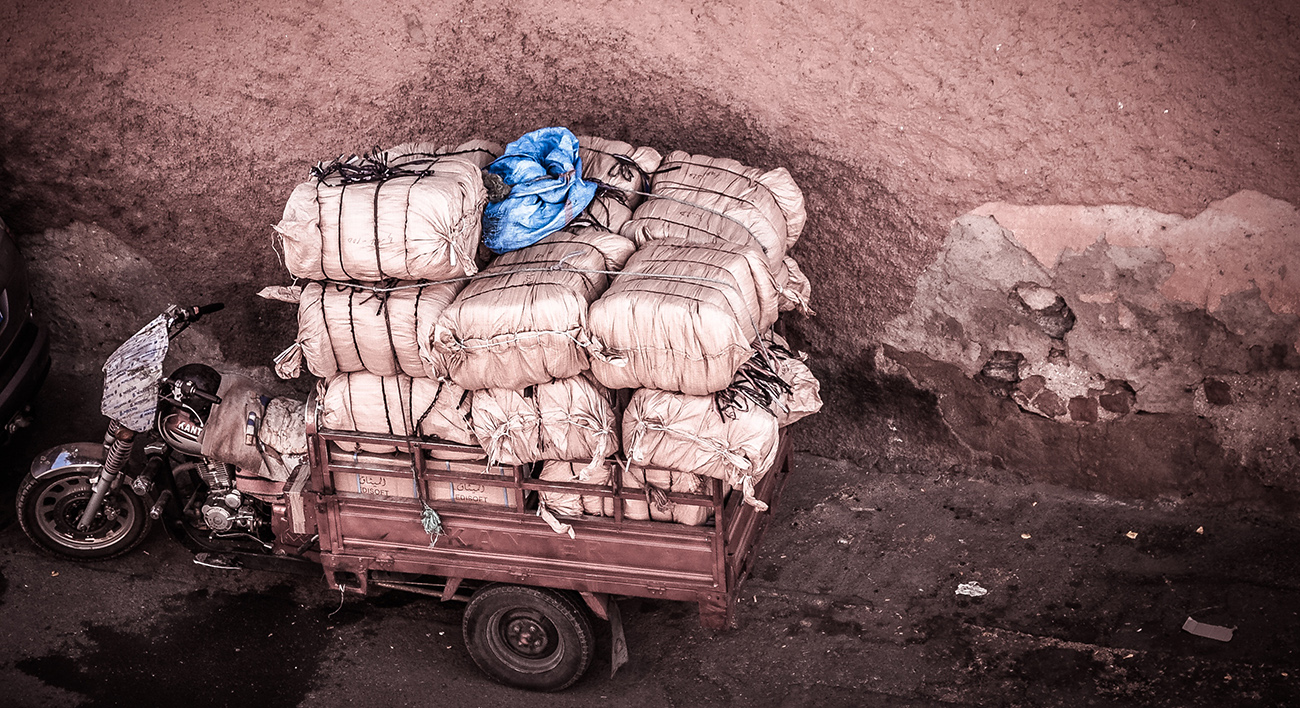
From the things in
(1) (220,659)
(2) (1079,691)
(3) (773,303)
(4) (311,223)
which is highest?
(4) (311,223)

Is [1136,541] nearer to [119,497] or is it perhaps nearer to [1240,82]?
[1240,82]

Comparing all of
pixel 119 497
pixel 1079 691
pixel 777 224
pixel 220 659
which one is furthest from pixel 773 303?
pixel 119 497

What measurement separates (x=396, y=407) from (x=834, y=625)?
93.4 inches

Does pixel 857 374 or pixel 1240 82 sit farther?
pixel 857 374

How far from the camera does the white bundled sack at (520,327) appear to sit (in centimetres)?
391

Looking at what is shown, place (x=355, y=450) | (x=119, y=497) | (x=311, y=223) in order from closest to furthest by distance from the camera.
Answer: (x=311, y=223)
(x=355, y=450)
(x=119, y=497)

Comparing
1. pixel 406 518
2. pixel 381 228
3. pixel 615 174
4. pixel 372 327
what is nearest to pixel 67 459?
pixel 406 518

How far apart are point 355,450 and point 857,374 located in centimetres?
299

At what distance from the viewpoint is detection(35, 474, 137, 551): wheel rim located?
520cm

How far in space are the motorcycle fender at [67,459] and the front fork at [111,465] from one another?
0.12 m

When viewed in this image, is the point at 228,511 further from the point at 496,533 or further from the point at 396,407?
the point at 496,533

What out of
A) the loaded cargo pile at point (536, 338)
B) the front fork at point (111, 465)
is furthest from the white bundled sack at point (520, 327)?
the front fork at point (111, 465)

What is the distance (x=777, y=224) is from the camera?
4809 mm

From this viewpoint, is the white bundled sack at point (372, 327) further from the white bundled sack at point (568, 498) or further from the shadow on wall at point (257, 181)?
the shadow on wall at point (257, 181)
